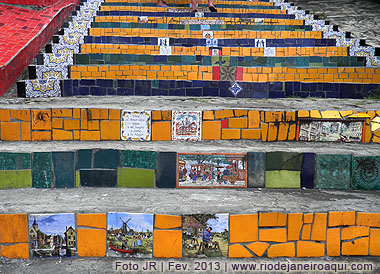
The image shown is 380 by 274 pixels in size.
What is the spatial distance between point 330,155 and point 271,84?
195 cm

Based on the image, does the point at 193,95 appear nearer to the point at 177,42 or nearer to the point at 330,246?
the point at 177,42

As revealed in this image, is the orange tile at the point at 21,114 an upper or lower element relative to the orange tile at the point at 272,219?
upper

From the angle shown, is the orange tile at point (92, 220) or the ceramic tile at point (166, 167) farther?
the ceramic tile at point (166, 167)

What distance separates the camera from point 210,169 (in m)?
3.30

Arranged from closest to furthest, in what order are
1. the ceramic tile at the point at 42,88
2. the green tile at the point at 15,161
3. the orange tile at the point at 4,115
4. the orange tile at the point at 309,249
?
the orange tile at the point at 309,249 < the green tile at the point at 15,161 < the orange tile at the point at 4,115 < the ceramic tile at the point at 42,88

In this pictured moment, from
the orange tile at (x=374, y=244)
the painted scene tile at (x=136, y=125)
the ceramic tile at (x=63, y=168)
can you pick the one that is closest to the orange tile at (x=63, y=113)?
the painted scene tile at (x=136, y=125)

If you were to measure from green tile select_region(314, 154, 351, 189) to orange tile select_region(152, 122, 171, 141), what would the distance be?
126 centimetres

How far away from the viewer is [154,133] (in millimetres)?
3771

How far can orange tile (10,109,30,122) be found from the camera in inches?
147

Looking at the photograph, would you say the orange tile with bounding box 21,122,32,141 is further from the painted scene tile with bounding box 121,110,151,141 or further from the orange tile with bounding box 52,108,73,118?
the painted scene tile with bounding box 121,110,151,141

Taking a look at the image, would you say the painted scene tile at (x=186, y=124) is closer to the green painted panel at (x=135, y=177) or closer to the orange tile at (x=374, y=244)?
the green painted panel at (x=135, y=177)

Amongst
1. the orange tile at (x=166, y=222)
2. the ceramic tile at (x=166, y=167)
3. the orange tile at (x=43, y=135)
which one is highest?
the orange tile at (x=43, y=135)

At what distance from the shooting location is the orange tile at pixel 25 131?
12.3 ft

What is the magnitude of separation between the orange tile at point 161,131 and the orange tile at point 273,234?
1.30 meters
